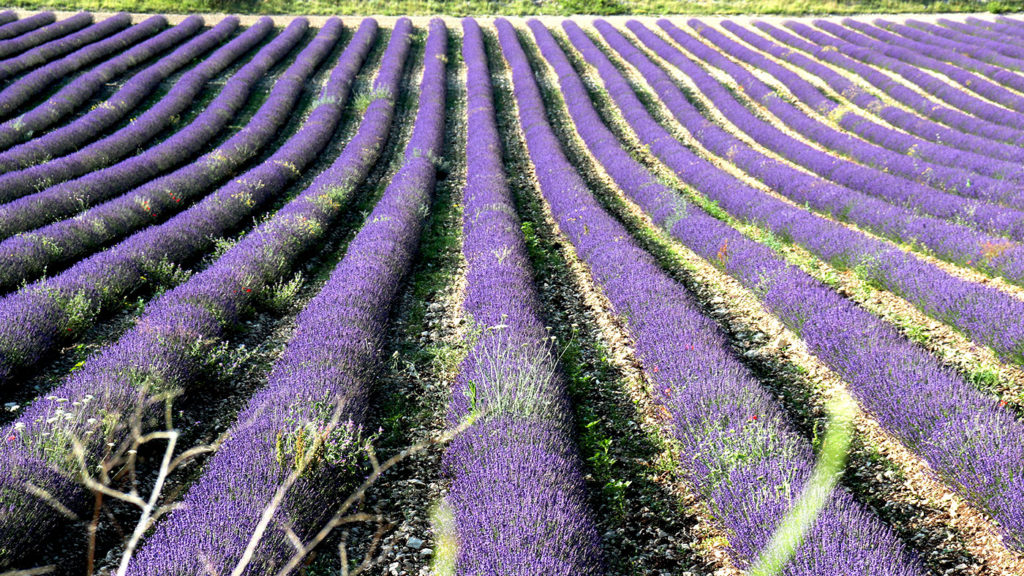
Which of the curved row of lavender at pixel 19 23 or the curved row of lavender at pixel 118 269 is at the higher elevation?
the curved row of lavender at pixel 19 23

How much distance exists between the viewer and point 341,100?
14.1m

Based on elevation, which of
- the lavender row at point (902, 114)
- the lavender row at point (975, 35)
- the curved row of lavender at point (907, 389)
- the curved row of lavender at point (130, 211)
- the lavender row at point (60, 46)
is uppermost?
the lavender row at point (975, 35)

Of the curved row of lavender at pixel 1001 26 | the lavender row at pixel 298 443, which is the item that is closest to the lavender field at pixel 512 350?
the lavender row at pixel 298 443

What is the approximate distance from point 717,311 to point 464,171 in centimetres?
593

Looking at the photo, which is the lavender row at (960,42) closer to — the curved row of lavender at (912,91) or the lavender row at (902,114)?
the curved row of lavender at (912,91)

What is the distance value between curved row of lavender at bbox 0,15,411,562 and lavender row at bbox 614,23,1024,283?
614 centimetres

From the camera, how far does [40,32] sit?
18.0 m

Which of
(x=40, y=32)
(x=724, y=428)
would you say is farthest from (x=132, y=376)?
(x=40, y=32)

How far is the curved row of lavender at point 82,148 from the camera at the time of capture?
821cm

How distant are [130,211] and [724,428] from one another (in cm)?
686

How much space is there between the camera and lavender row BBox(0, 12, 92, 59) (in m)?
16.3

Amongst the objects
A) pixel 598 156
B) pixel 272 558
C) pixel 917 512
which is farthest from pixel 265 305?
pixel 598 156

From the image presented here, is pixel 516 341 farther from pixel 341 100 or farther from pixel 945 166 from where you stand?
pixel 341 100

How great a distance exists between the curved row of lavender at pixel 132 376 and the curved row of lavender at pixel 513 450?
4.93 ft
